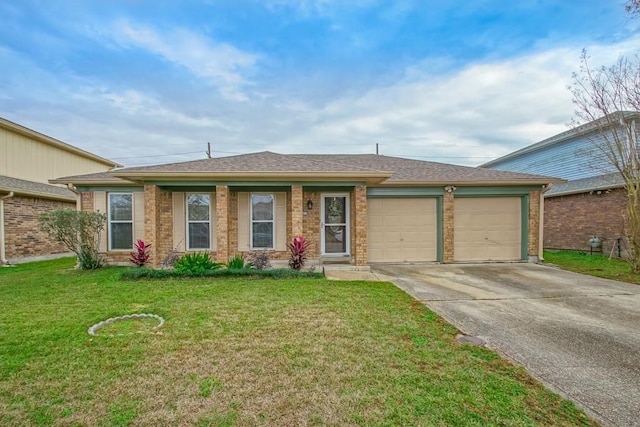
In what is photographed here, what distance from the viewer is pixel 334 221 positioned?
966 centimetres

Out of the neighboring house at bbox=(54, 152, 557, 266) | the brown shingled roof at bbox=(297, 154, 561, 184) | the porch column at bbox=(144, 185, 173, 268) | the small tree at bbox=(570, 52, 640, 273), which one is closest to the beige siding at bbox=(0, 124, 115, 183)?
the neighboring house at bbox=(54, 152, 557, 266)

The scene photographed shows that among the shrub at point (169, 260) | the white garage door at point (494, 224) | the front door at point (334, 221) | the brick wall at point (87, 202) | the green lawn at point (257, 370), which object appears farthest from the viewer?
the white garage door at point (494, 224)

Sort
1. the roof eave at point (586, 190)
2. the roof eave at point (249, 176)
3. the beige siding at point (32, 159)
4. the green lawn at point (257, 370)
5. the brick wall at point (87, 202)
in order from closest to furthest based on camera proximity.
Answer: the green lawn at point (257, 370) → the roof eave at point (249, 176) → the brick wall at point (87, 202) → the roof eave at point (586, 190) → the beige siding at point (32, 159)

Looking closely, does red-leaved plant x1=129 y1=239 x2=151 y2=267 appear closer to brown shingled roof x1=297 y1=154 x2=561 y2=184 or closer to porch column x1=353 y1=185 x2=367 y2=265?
porch column x1=353 y1=185 x2=367 y2=265

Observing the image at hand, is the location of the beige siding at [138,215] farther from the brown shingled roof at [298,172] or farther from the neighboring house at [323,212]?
the brown shingled roof at [298,172]

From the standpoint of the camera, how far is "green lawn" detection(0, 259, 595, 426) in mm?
2320

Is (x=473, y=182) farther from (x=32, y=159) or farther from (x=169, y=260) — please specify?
(x=32, y=159)

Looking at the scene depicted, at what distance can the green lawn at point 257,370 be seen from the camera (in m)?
2.32

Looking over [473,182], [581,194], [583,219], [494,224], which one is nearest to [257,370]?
[473,182]

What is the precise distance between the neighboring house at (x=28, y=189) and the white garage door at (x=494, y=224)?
15408 mm

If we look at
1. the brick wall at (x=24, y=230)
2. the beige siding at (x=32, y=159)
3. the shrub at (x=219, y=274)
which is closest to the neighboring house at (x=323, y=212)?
the shrub at (x=219, y=274)

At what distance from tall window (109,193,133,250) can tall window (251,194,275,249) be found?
154 inches

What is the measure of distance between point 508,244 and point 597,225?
486 cm

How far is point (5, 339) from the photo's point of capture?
3.66 m
